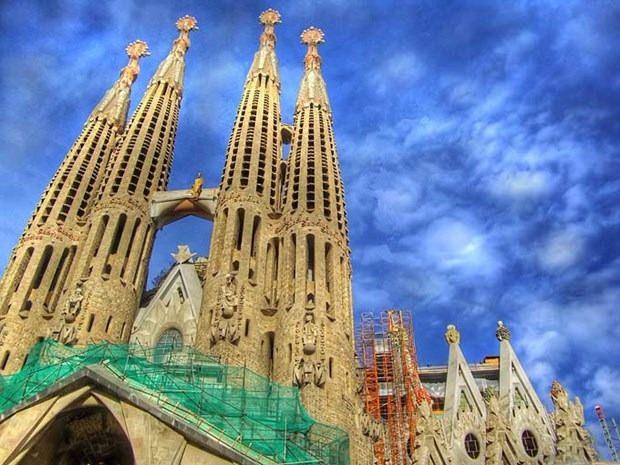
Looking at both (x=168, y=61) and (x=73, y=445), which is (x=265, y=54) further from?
(x=73, y=445)

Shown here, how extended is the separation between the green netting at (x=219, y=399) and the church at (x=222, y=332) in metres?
0.07

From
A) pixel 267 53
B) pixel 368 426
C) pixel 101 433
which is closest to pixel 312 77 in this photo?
pixel 267 53

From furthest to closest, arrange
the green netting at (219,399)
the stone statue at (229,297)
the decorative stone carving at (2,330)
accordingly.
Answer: the decorative stone carving at (2,330) → the stone statue at (229,297) → the green netting at (219,399)

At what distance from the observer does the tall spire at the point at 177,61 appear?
1641 inches

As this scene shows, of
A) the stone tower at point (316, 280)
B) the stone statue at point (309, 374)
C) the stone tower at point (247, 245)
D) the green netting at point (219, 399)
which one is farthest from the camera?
the stone tower at point (247, 245)

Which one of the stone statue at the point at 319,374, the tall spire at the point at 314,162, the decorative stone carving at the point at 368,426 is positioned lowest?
the decorative stone carving at the point at 368,426

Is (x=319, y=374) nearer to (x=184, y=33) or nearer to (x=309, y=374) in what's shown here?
(x=309, y=374)

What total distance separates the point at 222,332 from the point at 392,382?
48.5 feet

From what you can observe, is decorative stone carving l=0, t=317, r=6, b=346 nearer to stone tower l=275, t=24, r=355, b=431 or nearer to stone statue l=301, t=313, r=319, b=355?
stone tower l=275, t=24, r=355, b=431

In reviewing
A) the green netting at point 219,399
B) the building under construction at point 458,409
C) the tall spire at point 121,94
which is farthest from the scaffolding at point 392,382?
the tall spire at point 121,94

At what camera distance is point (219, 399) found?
1892 cm

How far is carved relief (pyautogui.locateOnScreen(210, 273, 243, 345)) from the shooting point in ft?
79.9

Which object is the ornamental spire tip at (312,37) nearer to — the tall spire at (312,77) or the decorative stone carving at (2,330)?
the tall spire at (312,77)

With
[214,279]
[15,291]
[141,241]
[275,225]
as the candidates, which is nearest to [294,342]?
[214,279]
